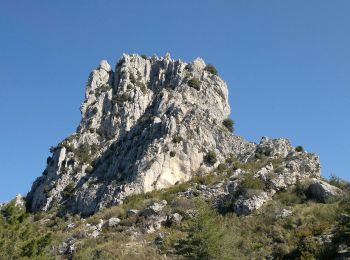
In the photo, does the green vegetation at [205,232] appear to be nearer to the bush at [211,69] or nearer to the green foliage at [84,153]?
the green foliage at [84,153]

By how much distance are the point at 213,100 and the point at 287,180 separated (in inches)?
1297

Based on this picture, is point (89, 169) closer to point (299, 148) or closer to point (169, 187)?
point (169, 187)

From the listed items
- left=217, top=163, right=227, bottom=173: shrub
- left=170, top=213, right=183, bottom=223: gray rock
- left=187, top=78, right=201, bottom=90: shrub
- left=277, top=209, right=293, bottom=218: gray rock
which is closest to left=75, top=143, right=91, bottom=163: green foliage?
left=187, top=78, right=201, bottom=90: shrub

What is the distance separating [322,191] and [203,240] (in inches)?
725

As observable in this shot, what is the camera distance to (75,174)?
69375 millimetres

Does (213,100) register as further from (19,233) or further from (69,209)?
(19,233)

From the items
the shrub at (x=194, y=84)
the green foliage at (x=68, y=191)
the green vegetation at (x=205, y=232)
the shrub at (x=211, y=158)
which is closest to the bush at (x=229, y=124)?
the shrub at (x=194, y=84)

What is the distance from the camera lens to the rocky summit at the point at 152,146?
55188mm

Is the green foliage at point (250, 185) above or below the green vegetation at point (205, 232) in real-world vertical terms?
above

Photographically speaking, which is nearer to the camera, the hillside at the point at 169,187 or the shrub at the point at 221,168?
the hillside at the point at 169,187

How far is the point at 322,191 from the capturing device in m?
41.5

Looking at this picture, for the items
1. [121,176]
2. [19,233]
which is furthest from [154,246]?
[121,176]

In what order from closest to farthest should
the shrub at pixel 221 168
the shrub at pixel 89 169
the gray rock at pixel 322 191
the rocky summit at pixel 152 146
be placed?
the gray rock at pixel 322 191 < the rocky summit at pixel 152 146 < the shrub at pixel 221 168 < the shrub at pixel 89 169

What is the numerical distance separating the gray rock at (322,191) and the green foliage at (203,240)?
16.0m
